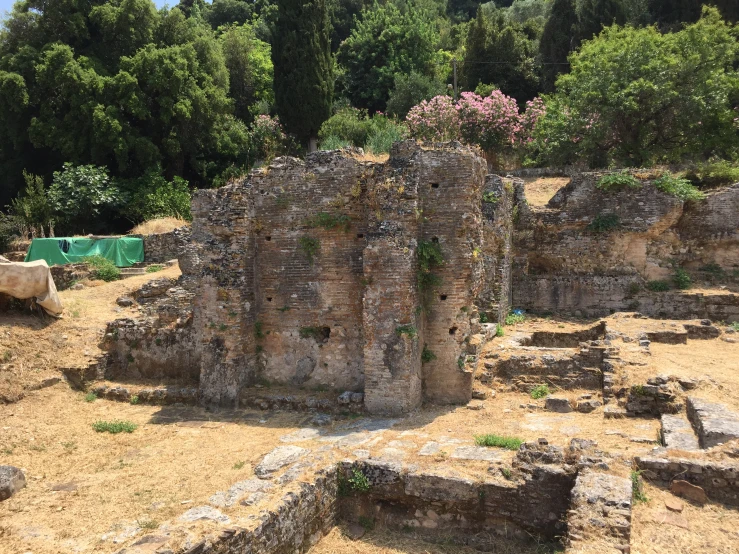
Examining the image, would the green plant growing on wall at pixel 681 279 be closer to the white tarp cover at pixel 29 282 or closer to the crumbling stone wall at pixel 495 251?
the crumbling stone wall at pixel 495 251

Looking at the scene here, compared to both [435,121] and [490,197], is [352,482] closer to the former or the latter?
[490,197]

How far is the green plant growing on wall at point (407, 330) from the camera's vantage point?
27.5 ft

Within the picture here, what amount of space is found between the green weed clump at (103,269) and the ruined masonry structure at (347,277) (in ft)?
31.8

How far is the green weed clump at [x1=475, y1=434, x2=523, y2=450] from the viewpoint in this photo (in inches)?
272

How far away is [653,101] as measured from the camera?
19.9 metres

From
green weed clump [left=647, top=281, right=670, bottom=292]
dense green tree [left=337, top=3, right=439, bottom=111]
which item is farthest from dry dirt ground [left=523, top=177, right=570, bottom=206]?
dense green tree [left=337, top=3, right=439, bottom=111]

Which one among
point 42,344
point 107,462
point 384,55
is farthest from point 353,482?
point 384,55

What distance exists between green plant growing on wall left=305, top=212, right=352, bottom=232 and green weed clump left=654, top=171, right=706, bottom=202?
36.1 feet

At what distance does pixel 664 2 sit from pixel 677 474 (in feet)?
119

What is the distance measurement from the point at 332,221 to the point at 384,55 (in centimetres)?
2834

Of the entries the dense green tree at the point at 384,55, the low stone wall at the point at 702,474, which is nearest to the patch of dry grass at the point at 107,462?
the low stone wall at the point at 702,474

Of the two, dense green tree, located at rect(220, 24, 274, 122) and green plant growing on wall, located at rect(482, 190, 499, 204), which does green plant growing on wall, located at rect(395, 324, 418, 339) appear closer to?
green plant growing on wall, located at rect(482, 190, 499, 204)

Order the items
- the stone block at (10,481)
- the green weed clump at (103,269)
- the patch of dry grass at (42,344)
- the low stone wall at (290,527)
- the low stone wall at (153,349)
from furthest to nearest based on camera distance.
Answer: the green weed clump at (103,269) < the low stone wall at (153,349) < the patch of dry grass at (42,344) < the stone block at (10,481) < the low stone wall at (290,527)

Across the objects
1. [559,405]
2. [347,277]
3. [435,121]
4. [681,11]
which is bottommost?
[559,405]
